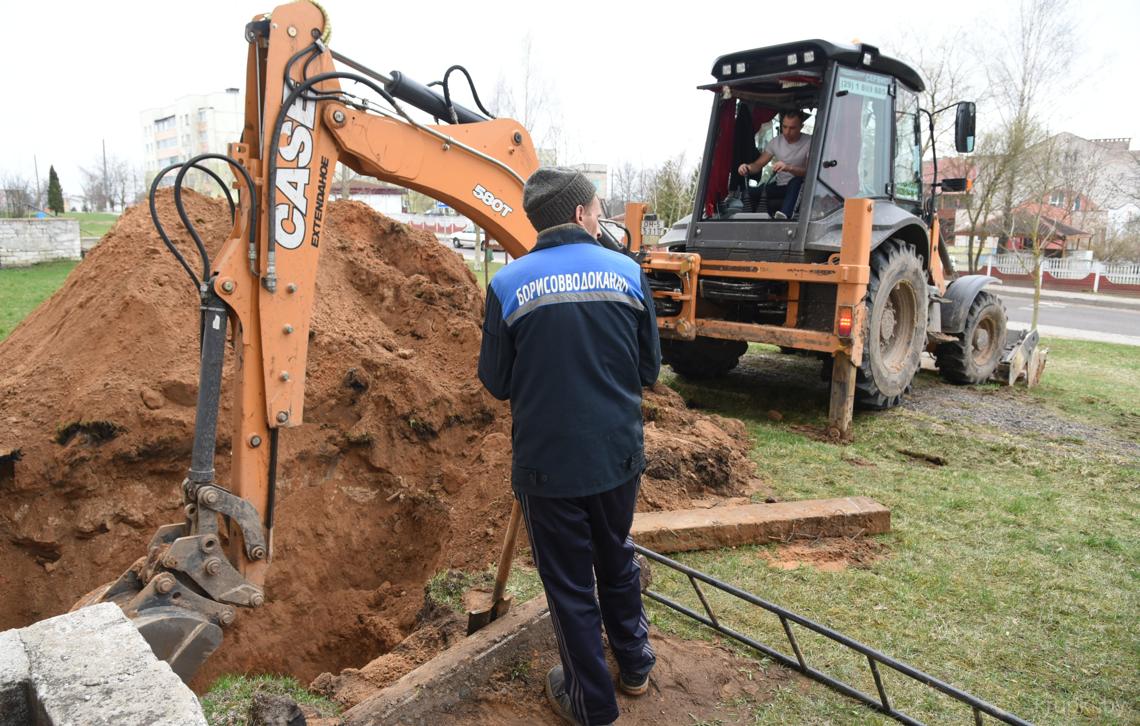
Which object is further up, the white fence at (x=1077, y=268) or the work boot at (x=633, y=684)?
the white fence at (x=1077, y=268)

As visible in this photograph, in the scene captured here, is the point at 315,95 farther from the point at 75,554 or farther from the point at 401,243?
the point at 401,243

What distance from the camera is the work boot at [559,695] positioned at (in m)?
2.90

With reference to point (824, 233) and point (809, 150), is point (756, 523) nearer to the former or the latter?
point (824, 233)

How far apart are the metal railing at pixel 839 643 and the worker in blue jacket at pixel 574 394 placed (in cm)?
86

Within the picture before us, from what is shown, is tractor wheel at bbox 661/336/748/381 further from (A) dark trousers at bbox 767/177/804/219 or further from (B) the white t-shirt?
(B) the white t-shirt

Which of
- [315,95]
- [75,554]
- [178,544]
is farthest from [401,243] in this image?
[178,544]

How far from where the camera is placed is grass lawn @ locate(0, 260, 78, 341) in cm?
1054

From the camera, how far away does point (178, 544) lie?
2.91 m

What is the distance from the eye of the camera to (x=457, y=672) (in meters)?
2.99

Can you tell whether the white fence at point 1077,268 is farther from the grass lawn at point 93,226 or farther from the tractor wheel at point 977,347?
the grass lawn at point 93,226

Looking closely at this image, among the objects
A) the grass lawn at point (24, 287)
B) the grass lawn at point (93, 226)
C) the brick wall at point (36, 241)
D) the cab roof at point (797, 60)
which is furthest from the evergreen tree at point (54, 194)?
the cab roof at point (797, 60)

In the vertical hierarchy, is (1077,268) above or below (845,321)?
above

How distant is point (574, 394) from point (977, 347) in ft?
26.8

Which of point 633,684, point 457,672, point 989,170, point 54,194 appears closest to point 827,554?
point 633,684
